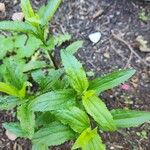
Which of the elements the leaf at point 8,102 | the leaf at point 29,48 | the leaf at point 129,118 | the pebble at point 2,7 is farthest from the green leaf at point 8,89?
the pebble at point 2,7

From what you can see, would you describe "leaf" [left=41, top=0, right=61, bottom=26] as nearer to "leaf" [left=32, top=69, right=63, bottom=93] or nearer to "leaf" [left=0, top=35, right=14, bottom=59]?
"leaf" [left=32, top=69, right=63, bottom=93]

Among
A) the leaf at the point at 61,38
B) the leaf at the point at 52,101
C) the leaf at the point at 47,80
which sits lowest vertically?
the leaf at the point at 52,101

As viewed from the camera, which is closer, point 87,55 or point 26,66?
point 26,66

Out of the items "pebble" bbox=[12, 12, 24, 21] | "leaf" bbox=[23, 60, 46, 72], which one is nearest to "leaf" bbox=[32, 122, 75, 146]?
"leaf" bbox=[23, 60, 46, 72]

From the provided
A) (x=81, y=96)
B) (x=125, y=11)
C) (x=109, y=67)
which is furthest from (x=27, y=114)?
(x=125, y=11)

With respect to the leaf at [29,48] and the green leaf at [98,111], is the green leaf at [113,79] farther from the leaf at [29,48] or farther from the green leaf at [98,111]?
the leaf at [29,48]

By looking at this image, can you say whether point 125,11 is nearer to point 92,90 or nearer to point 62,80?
point 62,80

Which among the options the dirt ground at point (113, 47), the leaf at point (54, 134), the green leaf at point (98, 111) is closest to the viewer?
the green leaf at point (98, 111)
